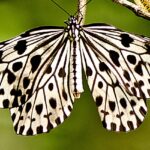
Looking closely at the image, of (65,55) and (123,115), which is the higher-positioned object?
(65,55)

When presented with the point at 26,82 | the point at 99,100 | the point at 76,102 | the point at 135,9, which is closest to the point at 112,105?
the point at 99,100

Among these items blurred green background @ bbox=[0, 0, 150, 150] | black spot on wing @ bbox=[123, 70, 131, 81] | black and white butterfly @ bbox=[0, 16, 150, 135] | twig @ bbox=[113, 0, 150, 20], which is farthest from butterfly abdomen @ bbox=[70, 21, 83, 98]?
blurred green background @ bbox=[0, 0, 150, 150]

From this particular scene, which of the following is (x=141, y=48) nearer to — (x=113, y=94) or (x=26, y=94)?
(x=113, y=94)

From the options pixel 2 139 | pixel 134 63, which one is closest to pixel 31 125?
pixel 134 63

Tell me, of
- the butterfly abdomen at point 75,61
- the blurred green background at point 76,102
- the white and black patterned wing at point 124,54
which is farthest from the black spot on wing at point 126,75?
the blurred green background at point 76,102

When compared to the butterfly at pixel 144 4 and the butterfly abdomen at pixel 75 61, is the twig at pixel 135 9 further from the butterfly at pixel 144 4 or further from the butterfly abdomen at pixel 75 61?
the butterfly abdomen at pixel 75 61

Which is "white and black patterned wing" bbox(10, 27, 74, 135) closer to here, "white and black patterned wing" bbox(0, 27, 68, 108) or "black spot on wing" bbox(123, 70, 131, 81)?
"white and black patterned wing" bbox(0, 27, 68, 108)

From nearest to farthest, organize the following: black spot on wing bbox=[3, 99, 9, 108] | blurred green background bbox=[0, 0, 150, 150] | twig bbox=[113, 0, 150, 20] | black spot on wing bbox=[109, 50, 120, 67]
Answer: twig bbox=[113, 0, 150, 20], black spot on wing bbox=[3, 99, 9, 108], black spot on wing bbox=[109, 50, 120, 67], blurred green background bbox=[0, 0, 150, 150]
